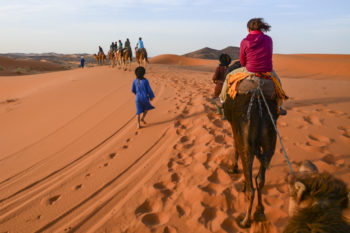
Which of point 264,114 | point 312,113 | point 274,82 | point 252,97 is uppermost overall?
point 274,82

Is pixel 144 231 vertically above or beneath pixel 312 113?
beneath

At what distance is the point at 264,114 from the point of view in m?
2.72

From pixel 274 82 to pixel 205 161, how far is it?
7.01ft

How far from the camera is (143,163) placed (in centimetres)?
460

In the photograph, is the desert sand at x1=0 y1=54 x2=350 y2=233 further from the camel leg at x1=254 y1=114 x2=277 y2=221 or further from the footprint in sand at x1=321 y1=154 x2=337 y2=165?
the camel leg at x1=254 y1=114 x2=277 y2=221

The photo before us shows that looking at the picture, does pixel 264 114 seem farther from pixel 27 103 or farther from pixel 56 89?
pixel 56 89

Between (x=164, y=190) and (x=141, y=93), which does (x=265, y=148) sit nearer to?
(x=164, y=190)

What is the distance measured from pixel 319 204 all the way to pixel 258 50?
191 centimetres

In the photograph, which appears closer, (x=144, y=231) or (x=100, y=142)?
(x=144, y=231)

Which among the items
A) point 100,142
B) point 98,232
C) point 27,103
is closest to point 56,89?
point 27,103

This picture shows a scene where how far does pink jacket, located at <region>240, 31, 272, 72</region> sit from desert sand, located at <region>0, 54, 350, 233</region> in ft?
6.23

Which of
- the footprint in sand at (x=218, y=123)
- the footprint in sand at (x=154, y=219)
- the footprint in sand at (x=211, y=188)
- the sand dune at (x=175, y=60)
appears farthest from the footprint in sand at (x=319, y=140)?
the sand dune at (x=175, y=60)

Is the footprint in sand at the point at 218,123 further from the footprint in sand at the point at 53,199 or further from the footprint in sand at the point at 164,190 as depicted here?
the footprint in sand at the point at 53,199

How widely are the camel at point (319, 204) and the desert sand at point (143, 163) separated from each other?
5.20 ft
